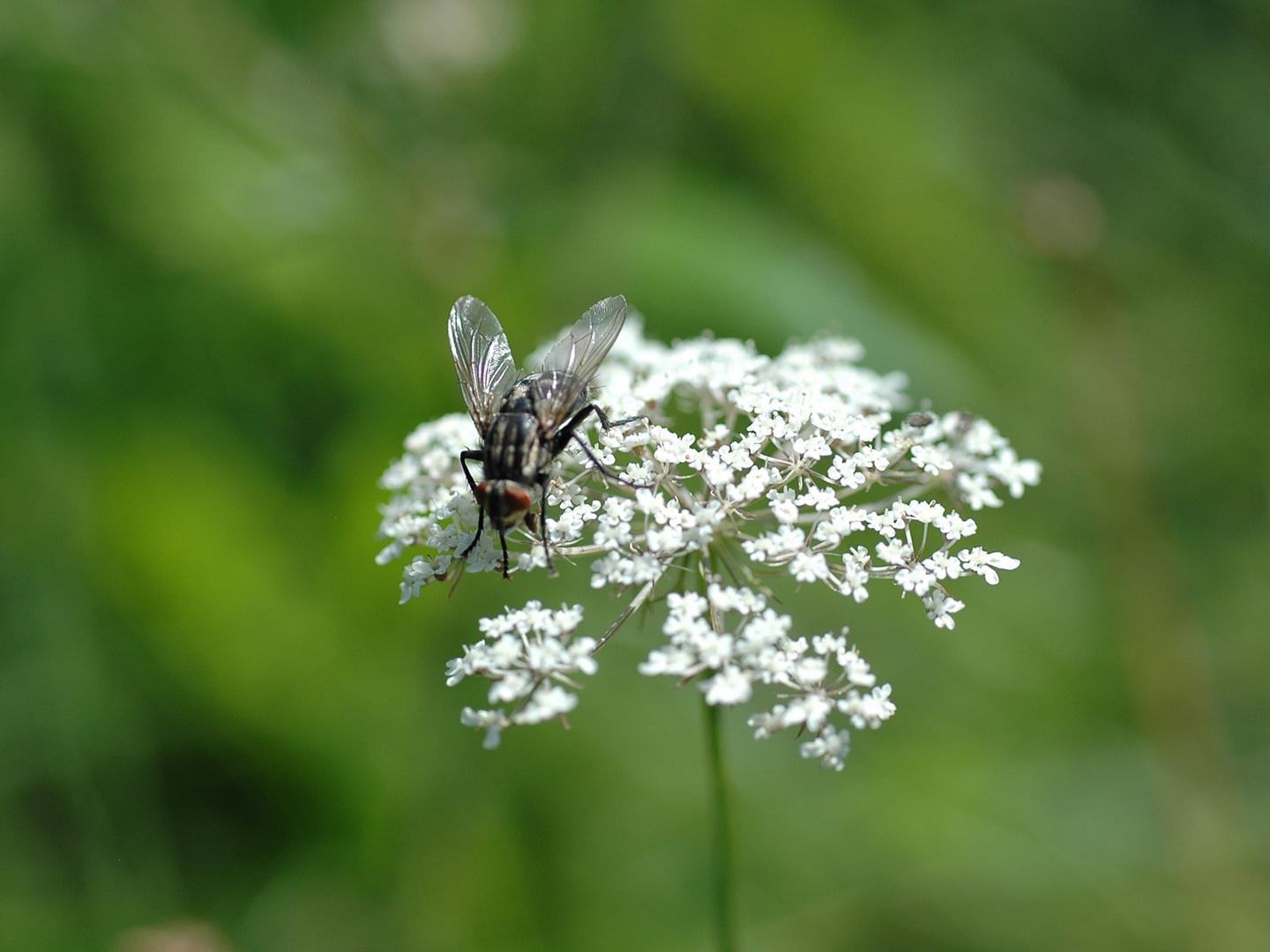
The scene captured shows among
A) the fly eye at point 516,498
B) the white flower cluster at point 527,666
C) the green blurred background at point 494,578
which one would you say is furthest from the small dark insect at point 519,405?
the green blurred background at point 494,578

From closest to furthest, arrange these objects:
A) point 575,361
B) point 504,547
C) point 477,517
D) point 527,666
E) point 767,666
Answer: point 767,666
point 527,666
point 504,547
point 477,517
point 575,361

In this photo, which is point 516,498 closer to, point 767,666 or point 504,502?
point 504,502

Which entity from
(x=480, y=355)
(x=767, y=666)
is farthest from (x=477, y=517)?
(x=767, y=666)

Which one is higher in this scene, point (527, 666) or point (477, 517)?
point (477, 517)

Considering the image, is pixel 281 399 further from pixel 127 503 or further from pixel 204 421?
pixel 127 503

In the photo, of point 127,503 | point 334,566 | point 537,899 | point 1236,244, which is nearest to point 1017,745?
point 537,899

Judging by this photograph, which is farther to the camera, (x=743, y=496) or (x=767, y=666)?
(x=743, y=496)
